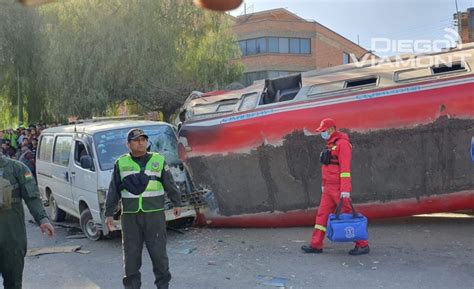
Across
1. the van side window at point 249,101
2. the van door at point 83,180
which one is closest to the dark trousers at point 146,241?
the van door at point 83,180

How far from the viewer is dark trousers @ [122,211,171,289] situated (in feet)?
15.0

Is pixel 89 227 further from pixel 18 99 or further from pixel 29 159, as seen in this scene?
pixel 18 99

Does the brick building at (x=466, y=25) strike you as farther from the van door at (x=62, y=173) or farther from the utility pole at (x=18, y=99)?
the van door at (x=62, y=173)

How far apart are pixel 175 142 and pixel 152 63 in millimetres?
→ 9302

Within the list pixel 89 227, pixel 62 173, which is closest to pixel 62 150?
pixel 62 173

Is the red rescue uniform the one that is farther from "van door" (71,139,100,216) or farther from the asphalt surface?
"van door" (71,139,100,216)

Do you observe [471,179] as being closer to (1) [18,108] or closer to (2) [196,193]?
(2) [196,193]

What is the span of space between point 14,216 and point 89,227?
375 cm

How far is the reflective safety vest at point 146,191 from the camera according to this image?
4598mm

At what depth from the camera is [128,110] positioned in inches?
787

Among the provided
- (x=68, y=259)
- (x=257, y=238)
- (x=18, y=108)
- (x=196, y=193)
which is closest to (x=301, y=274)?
(x=257, y=238)

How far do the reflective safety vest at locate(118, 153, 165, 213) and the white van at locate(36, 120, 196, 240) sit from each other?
2.44 metres

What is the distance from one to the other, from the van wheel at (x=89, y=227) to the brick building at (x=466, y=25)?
23938mm

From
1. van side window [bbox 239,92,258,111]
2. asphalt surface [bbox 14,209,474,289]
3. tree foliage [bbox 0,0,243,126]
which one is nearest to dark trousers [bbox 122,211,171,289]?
asphalt surface [bbox 14,209,474,289]
